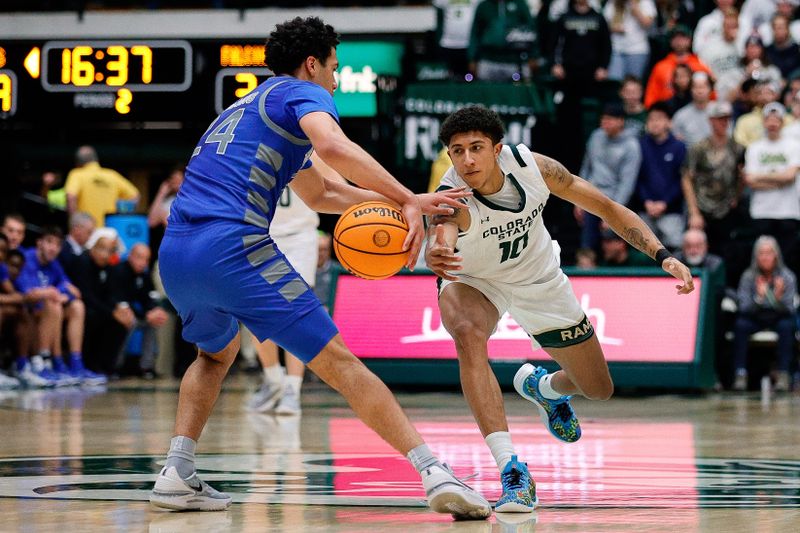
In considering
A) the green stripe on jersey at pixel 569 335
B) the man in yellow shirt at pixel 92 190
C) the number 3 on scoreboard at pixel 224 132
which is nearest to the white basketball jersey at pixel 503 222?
the green stripe on jersey at pixel 569 335

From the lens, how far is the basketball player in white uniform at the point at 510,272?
6090 mm

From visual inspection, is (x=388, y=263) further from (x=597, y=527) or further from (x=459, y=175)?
(x=597, y=527)

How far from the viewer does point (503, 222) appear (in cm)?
657

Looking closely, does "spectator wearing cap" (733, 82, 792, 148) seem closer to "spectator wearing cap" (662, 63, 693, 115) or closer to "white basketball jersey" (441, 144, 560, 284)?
"spectator wearing cap" (662, 63, 693, 115)

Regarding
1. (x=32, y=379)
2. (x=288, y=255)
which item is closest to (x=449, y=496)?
(x=288, y=255)

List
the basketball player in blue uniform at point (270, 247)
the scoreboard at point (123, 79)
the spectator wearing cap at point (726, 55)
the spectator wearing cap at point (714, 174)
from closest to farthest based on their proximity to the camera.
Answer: the basketball player in blue uniform at point (270, 247) < the spectator wearing cap at point (714, 174) < the spectator wearing cap at point (726, 55) < the scoreboard at point (123, 79)

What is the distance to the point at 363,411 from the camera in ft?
17.7

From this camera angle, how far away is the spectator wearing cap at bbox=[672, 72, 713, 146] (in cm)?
1518

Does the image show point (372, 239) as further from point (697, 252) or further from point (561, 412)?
point (697, 252)

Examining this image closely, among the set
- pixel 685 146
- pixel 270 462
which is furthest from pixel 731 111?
pixel 270 462

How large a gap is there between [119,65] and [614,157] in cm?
615

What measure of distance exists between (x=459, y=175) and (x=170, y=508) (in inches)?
81.7

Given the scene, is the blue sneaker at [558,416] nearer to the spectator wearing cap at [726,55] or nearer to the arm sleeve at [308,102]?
the arm sleeve at [308,102]

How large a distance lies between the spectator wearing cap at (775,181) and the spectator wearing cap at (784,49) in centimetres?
165
